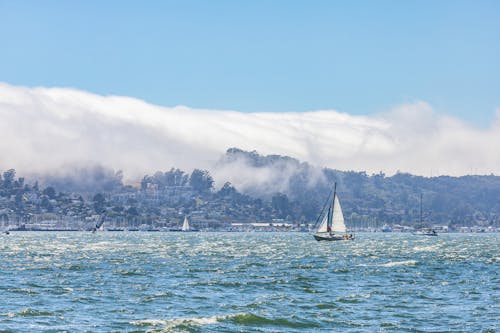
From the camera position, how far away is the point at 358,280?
88.1m

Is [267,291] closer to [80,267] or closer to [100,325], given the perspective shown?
[100,325]

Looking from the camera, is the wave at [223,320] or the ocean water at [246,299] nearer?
the wave at [223,320]

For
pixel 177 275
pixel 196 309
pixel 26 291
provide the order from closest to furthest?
1. pixel 196 309
2. pixel 26 291
3. pixel 177 275

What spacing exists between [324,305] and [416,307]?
6789mm

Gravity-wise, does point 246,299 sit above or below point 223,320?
above

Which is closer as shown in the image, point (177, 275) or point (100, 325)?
point (100, 325)

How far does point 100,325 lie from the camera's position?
176 ft

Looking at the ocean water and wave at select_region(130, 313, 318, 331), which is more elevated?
the ocean water

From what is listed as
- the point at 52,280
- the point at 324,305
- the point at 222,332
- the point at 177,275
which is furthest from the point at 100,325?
the point at 177,275

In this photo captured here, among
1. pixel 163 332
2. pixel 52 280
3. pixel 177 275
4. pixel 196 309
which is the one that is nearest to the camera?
pixel 163 332

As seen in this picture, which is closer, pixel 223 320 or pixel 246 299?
pixel 223 320

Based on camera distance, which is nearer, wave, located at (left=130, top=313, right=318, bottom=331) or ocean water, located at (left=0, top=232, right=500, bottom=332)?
wave, located at (left=130, top=313, right=318, bottom=331)

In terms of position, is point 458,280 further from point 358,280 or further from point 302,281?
point 302,281

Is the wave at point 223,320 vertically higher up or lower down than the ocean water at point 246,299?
lower down
